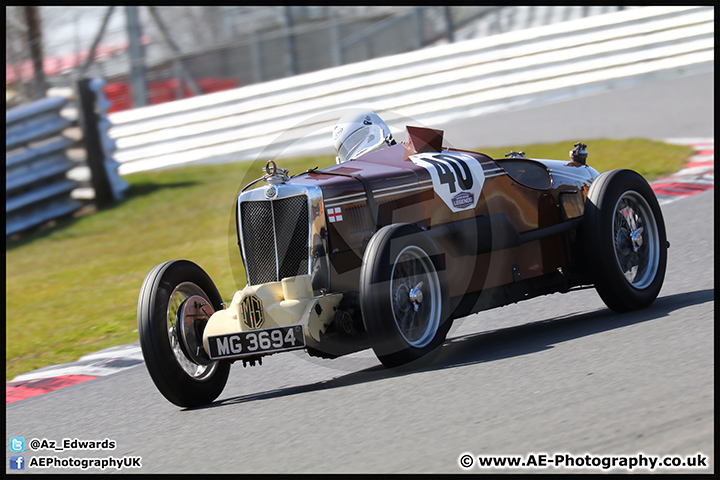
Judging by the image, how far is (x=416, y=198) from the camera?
5.67 meters

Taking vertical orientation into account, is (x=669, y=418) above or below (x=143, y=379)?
above

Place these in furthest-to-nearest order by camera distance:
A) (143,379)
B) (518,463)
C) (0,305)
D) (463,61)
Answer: (463,61)
(0,305)
(143,379)
(518,463)

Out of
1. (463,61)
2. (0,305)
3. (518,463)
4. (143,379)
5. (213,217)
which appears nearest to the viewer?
(518,463)

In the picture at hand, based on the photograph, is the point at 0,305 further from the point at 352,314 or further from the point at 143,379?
the point at 352,314

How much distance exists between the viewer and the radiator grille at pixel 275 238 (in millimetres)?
5410

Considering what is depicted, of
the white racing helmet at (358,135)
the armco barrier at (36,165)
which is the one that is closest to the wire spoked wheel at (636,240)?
the white racing helmet at (358,135)

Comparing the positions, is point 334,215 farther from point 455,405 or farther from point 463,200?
point 455,405

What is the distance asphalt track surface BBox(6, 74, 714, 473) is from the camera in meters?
3.72

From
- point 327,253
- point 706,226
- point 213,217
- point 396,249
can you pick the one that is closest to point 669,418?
point 396,249

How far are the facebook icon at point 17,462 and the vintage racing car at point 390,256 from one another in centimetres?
81

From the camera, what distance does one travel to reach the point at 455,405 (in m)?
4.38

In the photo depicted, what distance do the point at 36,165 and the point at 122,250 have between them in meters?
2.73

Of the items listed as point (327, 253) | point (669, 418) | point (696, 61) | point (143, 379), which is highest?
point (696, 61)

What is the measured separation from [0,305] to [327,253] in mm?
3532
